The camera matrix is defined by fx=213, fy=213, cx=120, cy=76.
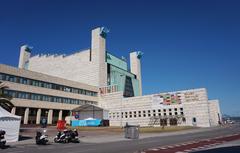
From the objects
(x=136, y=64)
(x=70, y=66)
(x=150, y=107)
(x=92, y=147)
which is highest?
(x=136, y=64)

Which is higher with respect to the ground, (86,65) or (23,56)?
(23,56)

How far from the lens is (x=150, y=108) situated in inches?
2781

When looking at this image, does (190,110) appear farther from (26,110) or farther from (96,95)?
(26,110)

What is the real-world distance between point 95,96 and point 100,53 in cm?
2018

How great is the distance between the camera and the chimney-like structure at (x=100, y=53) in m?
94.6

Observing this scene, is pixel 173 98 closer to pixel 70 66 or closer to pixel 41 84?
pixel 41 84

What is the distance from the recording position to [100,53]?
95938 millimetres

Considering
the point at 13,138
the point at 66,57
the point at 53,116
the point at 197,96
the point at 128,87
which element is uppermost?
the point at 66,57

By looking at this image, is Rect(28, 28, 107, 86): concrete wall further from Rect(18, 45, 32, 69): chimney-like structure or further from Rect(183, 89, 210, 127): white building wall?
Rect(183, 89, 210, 127): white building wall

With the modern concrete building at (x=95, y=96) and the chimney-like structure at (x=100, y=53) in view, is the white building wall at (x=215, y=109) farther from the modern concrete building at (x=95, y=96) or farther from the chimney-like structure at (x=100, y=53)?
the chimney-like structure at (x=100, y=53)

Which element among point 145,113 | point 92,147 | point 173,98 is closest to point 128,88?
point 145,113

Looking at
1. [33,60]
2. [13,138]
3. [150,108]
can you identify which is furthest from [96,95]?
[13,138]

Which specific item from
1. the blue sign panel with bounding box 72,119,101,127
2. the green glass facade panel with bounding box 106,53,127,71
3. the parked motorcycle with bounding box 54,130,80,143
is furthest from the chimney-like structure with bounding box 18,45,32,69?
the parked motorcycle with bounding box 54,130,80,143

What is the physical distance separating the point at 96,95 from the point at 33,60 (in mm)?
52574
